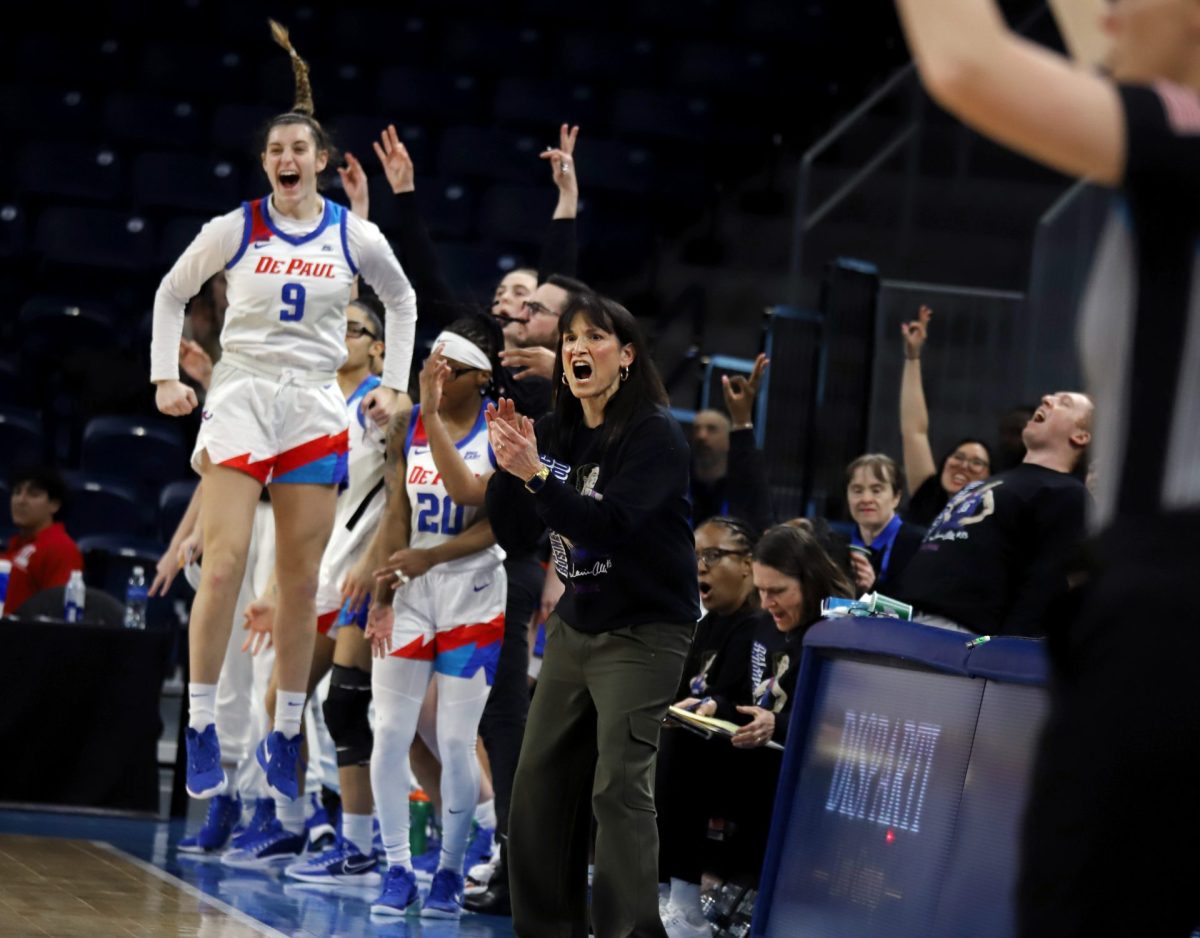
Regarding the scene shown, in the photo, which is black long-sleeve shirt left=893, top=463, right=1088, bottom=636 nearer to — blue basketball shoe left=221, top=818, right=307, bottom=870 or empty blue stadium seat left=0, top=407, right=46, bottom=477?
blue basketball shoe left=221, top=818, right=307, bottom=870

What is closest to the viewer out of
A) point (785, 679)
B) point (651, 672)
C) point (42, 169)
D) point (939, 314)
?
point (651, 672)

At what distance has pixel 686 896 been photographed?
538 cm

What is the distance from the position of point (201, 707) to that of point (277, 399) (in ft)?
3.44

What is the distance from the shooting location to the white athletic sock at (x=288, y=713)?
6.00 m

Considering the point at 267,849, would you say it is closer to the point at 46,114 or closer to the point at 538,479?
the point at 538,479

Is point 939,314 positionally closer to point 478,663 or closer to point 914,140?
point 914,140

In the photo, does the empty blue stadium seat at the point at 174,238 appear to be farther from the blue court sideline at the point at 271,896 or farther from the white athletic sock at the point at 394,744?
the white athletic sock at the point at 394,744

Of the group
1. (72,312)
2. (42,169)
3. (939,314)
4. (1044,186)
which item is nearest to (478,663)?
(939,314)

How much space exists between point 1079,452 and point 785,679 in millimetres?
1167

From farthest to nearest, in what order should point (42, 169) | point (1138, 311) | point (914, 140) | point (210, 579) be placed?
point (914, 140) < point (42, 169) < point (210, 579) < point (1138, 311)

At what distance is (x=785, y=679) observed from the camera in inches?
213

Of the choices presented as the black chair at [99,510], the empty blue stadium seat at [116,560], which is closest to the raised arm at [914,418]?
the empty blue stadium seat at [116,560]

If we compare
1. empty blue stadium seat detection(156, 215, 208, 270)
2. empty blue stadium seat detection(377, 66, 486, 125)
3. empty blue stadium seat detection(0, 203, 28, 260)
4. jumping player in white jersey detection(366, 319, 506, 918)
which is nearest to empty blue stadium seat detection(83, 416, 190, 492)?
empty blue stadium seat detection(156, 215, 208, 270)

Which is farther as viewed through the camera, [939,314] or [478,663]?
[939,314]
